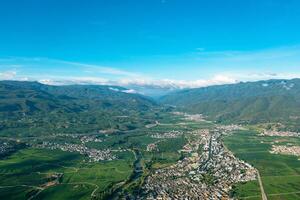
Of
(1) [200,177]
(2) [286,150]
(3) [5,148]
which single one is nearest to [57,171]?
Answer: (3) [5,148]

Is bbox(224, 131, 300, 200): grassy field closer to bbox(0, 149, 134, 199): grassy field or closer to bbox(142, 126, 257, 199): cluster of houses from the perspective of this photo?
bbox(142, 126, 257, 199): cluster of houses

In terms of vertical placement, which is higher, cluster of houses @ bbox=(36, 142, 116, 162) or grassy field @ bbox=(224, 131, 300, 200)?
grassy field @ bbox=(224, 131, 300, 200)

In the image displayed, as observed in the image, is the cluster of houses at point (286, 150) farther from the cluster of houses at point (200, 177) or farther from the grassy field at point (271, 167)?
the cluster of houses at point (200, 177)

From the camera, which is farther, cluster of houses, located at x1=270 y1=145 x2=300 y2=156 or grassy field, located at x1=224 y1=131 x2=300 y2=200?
cluster of houses, located at x1=270 y1=145 x2=300 y2=156

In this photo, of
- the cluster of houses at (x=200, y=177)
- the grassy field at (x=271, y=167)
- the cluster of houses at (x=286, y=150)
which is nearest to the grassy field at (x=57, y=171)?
Result: the cluster of houses at (x=200, y=177)

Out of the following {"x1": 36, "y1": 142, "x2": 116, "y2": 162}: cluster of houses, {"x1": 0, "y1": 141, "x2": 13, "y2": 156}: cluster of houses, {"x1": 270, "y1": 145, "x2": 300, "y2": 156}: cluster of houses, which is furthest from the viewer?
{"x1": 270, "y1": 145, "x2": 300, "y2": 156}: cluster of houses

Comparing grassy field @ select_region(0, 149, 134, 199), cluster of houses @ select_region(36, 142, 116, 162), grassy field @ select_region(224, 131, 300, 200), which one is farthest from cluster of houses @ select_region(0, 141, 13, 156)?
grassy field @ select_region(224, 131, 300, 200)

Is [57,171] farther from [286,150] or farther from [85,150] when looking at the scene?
[286,150]

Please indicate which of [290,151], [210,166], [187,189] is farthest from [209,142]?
[187,189]
